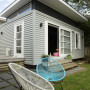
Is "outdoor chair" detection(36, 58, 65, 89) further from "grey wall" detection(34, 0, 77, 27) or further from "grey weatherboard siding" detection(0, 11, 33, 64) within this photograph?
"grey wall" detection(34, 0, 77, 27)

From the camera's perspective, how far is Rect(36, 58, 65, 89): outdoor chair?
85.4 inches

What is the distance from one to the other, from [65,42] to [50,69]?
3992 mm

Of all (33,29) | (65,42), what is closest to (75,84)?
(33,29)

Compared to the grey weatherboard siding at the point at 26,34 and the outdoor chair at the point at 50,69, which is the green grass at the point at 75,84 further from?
the grey weatherboard siding at the point at 26,34

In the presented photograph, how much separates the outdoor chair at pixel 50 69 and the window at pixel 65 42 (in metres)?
3.47

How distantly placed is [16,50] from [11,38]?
33.9 inches

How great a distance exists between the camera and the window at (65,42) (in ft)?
18.9

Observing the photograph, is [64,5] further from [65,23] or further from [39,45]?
[39,45]

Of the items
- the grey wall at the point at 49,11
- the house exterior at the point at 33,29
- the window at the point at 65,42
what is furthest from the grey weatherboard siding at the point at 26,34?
the window at the point at 65,42

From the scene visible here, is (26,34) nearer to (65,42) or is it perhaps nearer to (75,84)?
(65,42)

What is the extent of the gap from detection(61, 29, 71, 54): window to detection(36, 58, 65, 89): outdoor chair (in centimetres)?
347

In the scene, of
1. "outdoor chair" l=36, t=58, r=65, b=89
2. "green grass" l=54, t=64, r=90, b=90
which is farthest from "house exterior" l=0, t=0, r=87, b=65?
"outdoor chair" l=36, t=58, r=65, b=89

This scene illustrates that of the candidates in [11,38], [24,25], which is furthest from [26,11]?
[11,38]

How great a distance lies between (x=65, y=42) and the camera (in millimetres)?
6031
